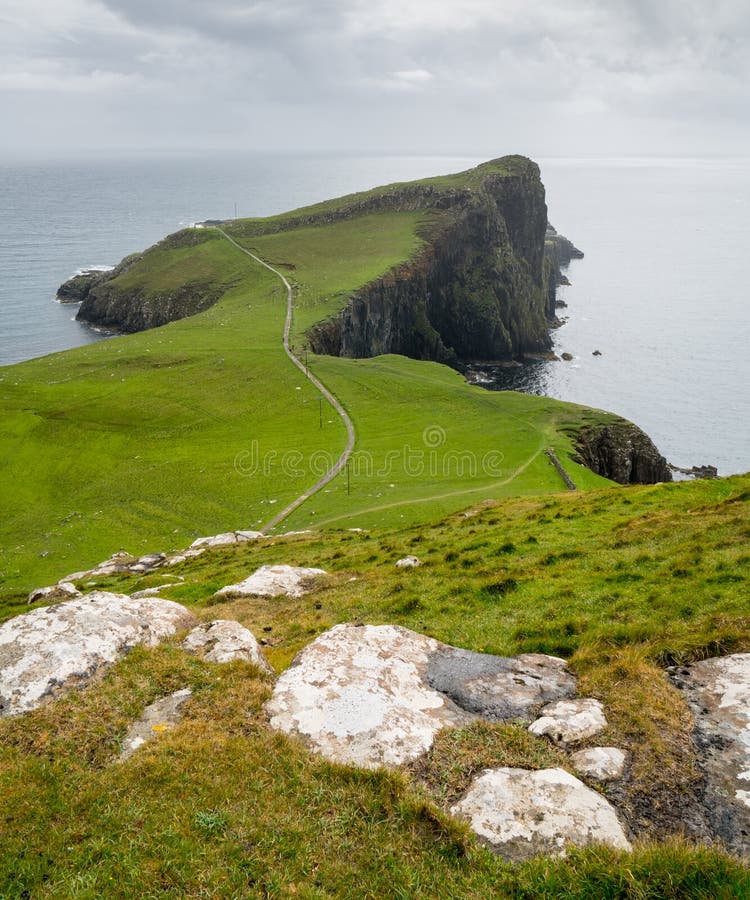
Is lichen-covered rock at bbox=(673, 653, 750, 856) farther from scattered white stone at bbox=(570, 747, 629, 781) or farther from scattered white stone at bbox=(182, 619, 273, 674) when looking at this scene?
scattered white stone at bbox=(182, 619, 273, 674)

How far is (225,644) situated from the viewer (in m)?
14.4

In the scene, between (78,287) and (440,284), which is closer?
(440,284)

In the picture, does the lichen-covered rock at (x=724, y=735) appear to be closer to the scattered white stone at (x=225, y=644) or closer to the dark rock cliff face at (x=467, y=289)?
the scattered white stone at (x=225, y=644)

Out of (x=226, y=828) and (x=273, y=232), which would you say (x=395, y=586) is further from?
(x=273, y=232)

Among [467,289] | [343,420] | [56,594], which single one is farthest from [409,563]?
[467,289]

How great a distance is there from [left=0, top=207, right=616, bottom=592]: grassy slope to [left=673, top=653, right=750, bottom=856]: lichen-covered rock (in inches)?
1411

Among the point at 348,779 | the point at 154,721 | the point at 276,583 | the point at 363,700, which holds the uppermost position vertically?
the point at 363,700

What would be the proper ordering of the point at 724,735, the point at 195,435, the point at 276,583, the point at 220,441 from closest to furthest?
the point at 724,735, the point at 276,583, the point at 220,441, the point at 195,435

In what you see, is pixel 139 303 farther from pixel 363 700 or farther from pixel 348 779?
pixel 348 779

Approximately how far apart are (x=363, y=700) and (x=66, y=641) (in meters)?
7.52

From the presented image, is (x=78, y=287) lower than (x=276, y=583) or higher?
higher

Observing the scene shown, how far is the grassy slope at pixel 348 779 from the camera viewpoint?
809 centimetres

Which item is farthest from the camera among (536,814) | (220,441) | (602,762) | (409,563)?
(220,441)

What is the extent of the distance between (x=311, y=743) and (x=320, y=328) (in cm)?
10139
